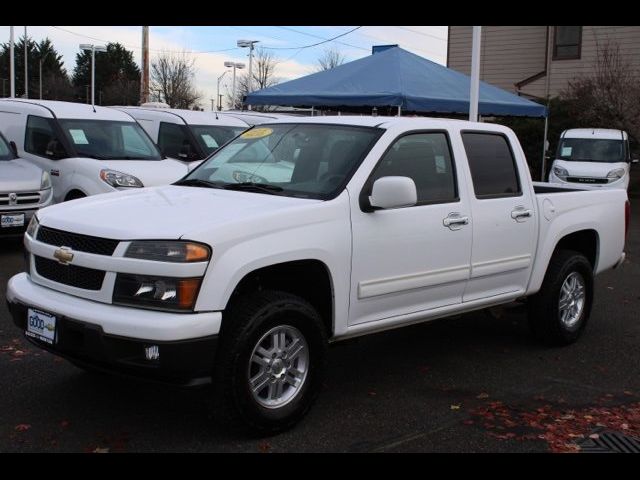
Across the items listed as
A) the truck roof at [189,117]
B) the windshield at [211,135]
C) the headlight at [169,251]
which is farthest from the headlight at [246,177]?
the truck roof at [189,117]

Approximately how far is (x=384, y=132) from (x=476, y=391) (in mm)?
1854

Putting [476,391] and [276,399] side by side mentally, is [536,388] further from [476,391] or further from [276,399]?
[276,399]

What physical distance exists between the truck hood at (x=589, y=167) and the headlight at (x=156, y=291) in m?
15.2

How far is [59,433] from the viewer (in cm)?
406

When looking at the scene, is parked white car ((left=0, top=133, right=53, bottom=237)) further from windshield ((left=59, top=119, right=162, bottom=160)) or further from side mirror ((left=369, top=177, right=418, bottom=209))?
side mirror ((left=369, top=177, right=418, bottom=209))

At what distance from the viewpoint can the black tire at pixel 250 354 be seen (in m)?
3.81

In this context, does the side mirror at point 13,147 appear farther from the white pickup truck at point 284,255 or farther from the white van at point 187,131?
the white pickup truck at point 284,255

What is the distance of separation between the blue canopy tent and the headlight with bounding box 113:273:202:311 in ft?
33.4

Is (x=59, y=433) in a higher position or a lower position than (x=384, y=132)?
lower

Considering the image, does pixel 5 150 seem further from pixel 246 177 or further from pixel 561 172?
pixel 561 172

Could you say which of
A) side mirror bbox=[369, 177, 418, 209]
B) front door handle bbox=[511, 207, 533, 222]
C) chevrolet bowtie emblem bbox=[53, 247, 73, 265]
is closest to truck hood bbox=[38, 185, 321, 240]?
chevrolet bowtie emblem bbox=[53, 247, 73, 265]
